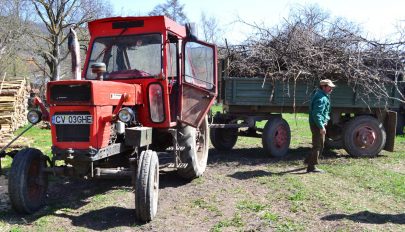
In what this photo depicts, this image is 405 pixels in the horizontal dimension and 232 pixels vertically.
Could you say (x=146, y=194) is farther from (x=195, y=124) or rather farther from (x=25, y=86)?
(x=25, y=86)

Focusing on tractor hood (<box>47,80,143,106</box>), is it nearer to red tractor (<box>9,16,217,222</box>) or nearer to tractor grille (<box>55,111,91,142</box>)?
red tractor (<box>9,16,217,222</box>)

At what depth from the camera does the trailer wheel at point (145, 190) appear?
5.08 metres

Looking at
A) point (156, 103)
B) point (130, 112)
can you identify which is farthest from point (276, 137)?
point (130, 112)

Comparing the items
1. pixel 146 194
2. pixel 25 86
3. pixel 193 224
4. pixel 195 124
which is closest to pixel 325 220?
pixel 193 224

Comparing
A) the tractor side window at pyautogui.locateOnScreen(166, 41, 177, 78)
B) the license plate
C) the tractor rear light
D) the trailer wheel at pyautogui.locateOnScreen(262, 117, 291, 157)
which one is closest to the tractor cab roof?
the tractor side window at pyautogui.locateOnScreen(166, 41, 177, 78)

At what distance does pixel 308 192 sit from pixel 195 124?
6.66 ft

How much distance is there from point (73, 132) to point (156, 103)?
4.66 feet

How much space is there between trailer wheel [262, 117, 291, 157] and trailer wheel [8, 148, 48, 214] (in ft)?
15.8

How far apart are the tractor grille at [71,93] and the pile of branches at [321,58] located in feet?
15.5

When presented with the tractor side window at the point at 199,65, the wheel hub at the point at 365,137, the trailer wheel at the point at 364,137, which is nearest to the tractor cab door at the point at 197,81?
the tractor side window at the point at 199,65

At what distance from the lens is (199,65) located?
744 cm

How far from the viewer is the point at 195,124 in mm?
7012

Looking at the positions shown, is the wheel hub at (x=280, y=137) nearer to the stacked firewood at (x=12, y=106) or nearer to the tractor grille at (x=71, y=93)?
the tractor grille at (x=71, y=93)

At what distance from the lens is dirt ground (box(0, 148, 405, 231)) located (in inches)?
200
